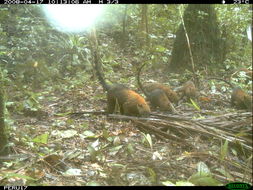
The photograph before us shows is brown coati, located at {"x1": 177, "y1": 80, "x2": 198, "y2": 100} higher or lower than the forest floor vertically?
higher

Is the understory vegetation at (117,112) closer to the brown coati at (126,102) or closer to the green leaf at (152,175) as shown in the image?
the green leaf at (152,175)

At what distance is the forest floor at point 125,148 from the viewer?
3.12 meters

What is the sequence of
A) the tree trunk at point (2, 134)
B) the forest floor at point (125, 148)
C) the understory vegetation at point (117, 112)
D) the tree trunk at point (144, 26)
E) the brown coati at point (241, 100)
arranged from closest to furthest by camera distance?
1. the forest floor at point (125, 148)
2. the understory vegetation at point (117, 112)
3. the tree trunk at point (2, 134)
4. the brown coati at point (241, 100)
5. the tree trunk at point (144, 26)

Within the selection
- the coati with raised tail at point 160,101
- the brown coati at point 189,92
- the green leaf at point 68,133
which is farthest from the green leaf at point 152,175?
the brown coati at point 189,92

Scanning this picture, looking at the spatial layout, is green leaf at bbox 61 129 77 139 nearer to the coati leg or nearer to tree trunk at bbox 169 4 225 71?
the coati leg

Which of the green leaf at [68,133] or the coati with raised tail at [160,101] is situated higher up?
the coati with raised tail at [160,101]

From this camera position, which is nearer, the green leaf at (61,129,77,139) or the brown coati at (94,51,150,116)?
the green leaf at (61,129,77,139)

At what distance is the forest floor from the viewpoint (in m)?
3.12

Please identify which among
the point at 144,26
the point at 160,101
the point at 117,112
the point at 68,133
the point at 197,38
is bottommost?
the point at 68,133

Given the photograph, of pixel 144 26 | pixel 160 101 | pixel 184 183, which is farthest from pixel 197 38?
A: pixel 184 183

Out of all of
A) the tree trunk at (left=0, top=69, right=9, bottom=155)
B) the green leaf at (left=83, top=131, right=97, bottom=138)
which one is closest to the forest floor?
the green leaf at (left=83, top=131, right=97, bottom=138)

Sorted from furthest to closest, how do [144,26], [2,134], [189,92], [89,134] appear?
[144,26] → [189,92] → [89,134] → [2,134]

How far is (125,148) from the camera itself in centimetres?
394

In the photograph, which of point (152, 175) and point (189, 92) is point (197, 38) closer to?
point (189, 92)
